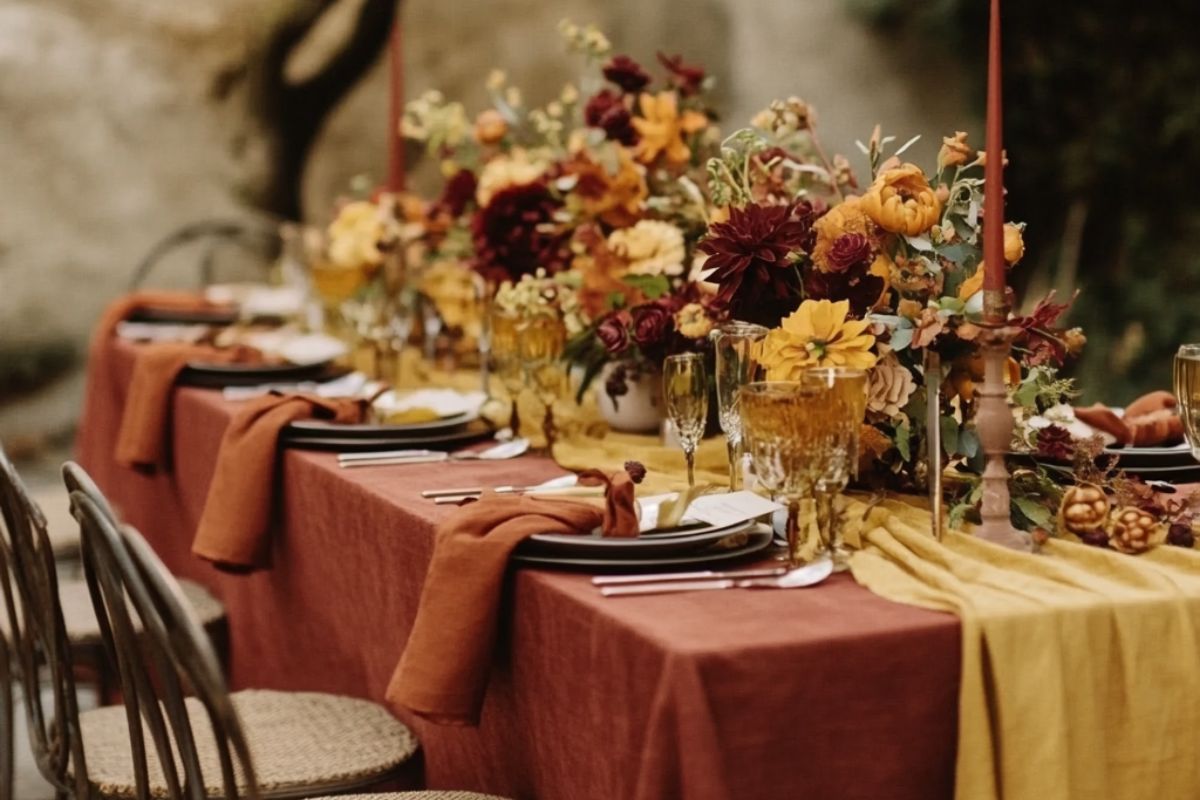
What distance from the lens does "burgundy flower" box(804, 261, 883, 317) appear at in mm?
1875

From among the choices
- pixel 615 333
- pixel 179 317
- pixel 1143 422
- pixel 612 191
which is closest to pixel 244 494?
pixel 615 333

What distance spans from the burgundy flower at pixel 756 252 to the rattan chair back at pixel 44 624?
0.86m

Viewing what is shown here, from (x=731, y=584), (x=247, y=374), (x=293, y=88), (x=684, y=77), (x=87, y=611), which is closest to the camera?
(x=731, y=584)

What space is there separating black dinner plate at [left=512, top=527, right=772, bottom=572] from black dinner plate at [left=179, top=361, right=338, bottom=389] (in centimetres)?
166

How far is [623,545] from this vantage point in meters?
1.69

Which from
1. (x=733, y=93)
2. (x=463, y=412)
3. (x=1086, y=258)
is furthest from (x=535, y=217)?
(x=1086, y=258)

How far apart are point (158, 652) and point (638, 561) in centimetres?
48

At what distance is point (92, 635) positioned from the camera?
2.86m

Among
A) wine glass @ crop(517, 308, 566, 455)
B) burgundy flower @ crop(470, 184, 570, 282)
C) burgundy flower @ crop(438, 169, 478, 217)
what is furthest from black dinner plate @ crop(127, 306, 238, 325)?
wine glass @ crop(517, 308, 566, 455)

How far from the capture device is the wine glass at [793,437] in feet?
5.39

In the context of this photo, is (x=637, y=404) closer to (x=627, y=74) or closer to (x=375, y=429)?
(x=375, y=429)

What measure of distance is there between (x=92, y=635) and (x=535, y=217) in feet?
3.45

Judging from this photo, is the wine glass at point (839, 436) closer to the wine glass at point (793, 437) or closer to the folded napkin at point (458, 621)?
the wine glass at point (793, 437)

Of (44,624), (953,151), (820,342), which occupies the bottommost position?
(44,624)
